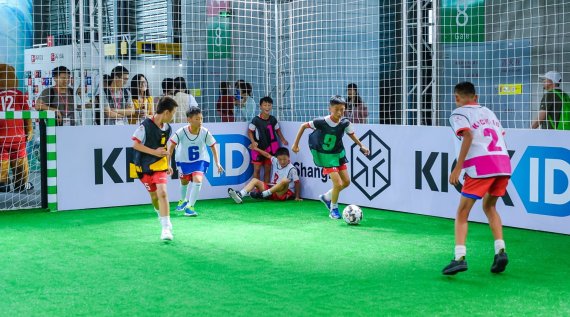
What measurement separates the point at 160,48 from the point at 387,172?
4.73 meters

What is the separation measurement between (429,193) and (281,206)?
7.85 ft

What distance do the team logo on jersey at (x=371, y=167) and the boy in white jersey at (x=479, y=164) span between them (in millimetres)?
4655

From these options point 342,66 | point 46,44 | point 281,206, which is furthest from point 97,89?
point 342,66

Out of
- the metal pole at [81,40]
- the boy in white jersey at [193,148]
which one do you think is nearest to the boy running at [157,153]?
the boy in white jersey at [193,148]

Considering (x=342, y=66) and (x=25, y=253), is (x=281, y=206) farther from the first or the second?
(x=25, y=253)

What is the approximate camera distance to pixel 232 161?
543 inches

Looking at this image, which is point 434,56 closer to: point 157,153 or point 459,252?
point 157,153

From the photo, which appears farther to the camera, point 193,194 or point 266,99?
point 266,99

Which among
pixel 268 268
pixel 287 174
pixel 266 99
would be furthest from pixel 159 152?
pixel 266 99

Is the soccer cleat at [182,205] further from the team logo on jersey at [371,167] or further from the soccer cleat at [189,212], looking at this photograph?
the team logo on jersey at [371,167]

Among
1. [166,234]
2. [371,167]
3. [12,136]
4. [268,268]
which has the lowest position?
[268,268]

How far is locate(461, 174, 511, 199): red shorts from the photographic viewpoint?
23.7 ft

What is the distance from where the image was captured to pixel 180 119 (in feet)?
45.3

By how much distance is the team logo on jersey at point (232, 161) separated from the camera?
44.6 feet
